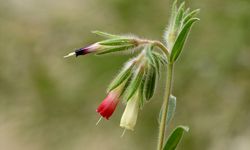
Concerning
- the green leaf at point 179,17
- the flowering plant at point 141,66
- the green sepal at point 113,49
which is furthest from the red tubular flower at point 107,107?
the green leaf at point 179,17

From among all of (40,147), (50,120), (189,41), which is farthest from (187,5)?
(40,147)

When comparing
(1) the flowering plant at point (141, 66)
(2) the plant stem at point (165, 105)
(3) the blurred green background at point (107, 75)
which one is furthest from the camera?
(3) the blurred green background at point (107, 75)

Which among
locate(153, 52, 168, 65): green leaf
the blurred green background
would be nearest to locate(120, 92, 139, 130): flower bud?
locate(153, 52, 168, 65): green leaf

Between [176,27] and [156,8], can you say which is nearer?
[176,27]

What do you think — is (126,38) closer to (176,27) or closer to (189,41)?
(176,27)

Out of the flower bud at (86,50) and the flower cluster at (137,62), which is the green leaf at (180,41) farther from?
the flower bud at (86,50)

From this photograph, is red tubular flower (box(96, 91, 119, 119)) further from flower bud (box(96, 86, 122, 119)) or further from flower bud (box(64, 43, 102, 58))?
flower bud (box(64, 43, 102, 58))
